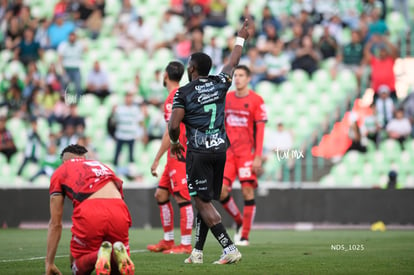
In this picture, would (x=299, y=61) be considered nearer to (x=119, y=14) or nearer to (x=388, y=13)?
(x=388, y=13)

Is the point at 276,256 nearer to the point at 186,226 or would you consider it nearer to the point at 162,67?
the point at 186,226

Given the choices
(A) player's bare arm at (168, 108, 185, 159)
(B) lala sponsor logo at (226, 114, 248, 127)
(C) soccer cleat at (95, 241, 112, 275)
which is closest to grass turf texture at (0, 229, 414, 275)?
(A) player's bare arm at (168, 108, 185, 159)

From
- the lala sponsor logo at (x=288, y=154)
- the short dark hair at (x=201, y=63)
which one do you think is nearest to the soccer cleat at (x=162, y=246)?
the short dark hair at (x=201, y=63)

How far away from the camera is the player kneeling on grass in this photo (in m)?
7.15

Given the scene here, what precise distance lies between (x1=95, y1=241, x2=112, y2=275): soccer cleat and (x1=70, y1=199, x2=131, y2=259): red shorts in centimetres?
28

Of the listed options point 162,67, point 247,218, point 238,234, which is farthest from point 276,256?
point 162,67

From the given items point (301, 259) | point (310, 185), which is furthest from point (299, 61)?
point (301, 259)

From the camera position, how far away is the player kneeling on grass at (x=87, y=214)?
715 cm

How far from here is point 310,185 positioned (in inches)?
725

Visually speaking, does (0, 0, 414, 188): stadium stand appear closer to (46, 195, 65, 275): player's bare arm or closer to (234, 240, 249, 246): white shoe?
(234, 240, 249, 246): white shoe

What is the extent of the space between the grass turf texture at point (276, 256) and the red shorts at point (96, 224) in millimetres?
1154

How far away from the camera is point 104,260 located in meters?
6.86

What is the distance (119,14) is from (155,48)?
202 centimetres

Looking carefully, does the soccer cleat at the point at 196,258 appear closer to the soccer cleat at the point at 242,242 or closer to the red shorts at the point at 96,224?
the red shorts at the point at 96,224
